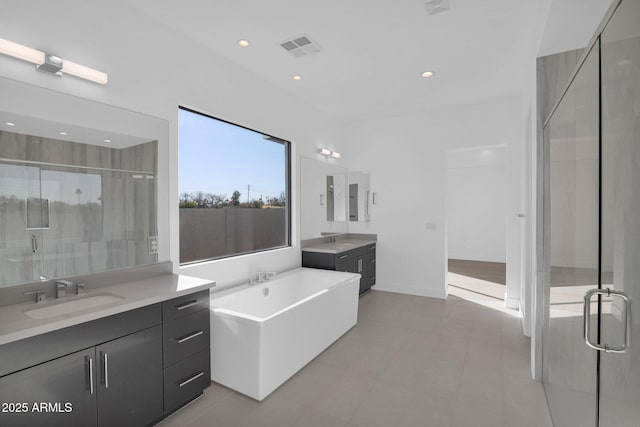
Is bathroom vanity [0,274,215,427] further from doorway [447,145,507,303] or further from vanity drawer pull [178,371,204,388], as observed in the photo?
doorway [447,145,507,303]

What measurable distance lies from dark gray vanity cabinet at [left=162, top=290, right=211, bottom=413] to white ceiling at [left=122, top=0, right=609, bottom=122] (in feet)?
7.01

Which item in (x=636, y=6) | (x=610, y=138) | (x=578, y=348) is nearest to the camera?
(x=636, y=6)

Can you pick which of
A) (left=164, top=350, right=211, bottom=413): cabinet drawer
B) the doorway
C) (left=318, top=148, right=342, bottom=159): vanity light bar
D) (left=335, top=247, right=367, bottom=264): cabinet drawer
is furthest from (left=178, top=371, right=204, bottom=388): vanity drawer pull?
the doorway

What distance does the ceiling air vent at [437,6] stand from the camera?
222 cm

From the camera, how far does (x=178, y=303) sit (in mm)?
2002

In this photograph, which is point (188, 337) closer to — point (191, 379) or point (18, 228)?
point (191, 379)

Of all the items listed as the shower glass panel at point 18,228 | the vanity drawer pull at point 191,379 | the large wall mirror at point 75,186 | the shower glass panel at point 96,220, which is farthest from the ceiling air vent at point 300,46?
the vanity drawer pull at point 191,379

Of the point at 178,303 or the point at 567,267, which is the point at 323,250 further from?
the point at 567,267

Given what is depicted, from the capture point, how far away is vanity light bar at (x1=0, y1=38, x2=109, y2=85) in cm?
171

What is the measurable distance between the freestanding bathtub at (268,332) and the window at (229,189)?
56 cm

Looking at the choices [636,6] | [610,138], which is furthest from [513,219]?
[636,6]

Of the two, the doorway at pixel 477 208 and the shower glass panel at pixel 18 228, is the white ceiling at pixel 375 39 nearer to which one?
the shower glass panel at pixel 18 228

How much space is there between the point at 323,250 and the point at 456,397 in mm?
2305

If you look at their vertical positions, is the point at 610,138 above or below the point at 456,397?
above
